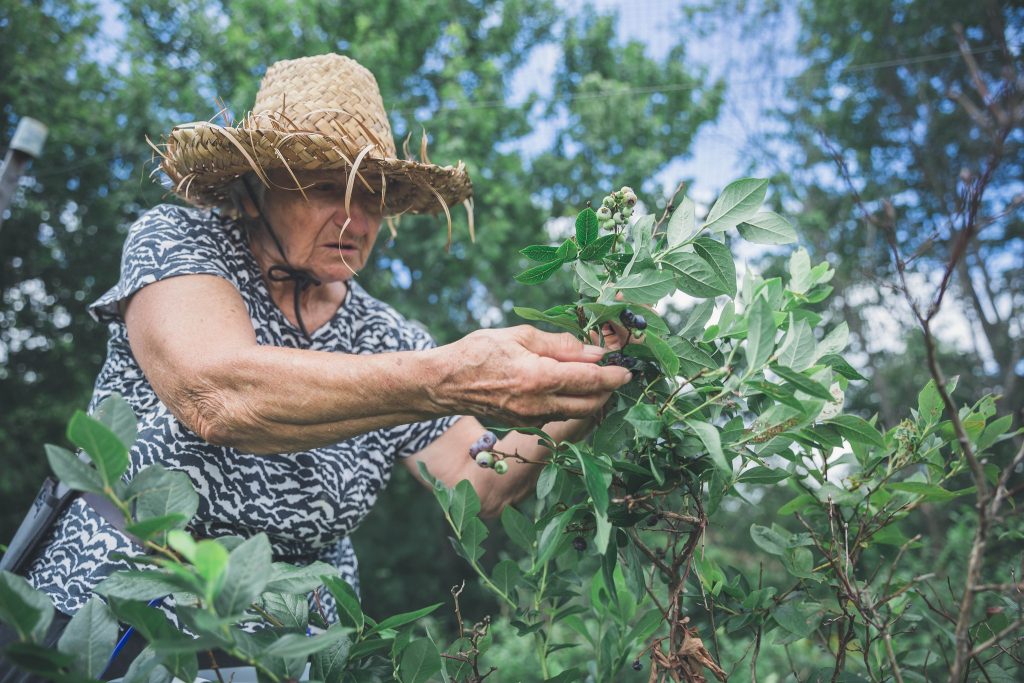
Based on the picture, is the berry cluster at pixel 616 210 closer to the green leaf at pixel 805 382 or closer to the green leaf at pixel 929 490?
the green leaf at pixel 805 382

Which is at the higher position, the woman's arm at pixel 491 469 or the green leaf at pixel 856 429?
the green leaf at pixel 856 429

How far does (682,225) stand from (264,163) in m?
0.86

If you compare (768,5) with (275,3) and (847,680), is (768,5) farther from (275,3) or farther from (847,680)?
(847,680)

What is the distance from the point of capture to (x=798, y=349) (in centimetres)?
88

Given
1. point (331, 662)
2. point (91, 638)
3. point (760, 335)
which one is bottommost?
point (331, 662)

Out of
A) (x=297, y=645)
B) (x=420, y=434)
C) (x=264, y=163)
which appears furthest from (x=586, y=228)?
(x=420, y=434)

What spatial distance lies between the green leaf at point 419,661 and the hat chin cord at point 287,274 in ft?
3.00

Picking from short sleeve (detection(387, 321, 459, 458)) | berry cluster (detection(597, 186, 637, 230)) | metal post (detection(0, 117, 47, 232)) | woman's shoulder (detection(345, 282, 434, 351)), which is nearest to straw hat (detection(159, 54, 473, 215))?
woman's shoulder (detection(345, 282, 434, 351))

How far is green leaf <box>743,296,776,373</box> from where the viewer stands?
2.79 feet

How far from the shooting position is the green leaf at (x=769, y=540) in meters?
1.23

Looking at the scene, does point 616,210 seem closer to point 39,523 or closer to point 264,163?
point 264,163

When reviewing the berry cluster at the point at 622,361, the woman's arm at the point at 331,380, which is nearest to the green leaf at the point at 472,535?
the woman's arm at the point at 331,380

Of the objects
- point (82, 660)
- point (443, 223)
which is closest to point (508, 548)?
point (443, 223)

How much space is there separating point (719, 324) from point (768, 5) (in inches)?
575
